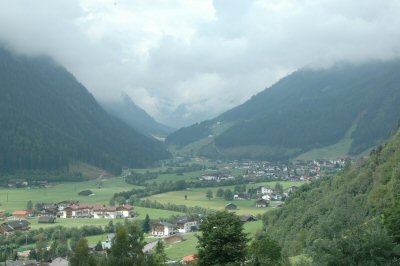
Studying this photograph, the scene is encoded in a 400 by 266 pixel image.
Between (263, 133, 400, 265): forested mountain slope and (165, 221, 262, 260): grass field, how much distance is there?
4.49 metres

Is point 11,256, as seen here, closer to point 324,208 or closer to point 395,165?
point 324,208

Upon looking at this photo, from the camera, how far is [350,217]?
1518 inches

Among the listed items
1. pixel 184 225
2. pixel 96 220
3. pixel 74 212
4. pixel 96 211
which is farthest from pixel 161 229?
pixel 74 212

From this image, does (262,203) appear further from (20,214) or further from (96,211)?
(20,214)

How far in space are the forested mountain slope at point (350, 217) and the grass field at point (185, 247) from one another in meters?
4.49

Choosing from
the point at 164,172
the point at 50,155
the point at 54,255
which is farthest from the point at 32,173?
the point at 54,255

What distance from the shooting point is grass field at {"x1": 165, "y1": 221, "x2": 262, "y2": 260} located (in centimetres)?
7043

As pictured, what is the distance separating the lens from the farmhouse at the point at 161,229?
89.7m

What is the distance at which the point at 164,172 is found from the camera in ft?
648

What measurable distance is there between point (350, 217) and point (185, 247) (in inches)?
1595

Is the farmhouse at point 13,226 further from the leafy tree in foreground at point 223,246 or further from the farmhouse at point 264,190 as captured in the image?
the farmhouse at point 264,190

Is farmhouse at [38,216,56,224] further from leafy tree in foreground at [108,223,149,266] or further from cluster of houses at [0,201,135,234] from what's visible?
leafy tree in foreground at [108,223,149,266]

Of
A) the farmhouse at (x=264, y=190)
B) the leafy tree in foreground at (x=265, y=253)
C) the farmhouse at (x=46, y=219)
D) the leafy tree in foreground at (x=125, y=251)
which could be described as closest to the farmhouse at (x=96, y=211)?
the farmhouse at (x=46, y=219)

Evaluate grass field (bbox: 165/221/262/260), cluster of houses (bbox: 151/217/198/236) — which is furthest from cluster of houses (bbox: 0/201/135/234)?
grass field (bbox: 165/221/262/260)
